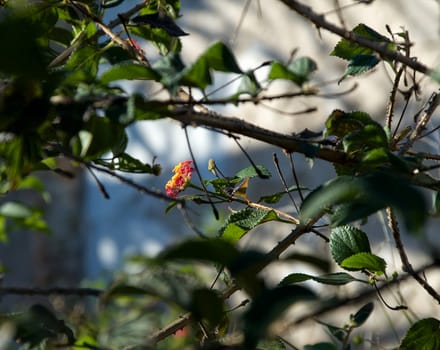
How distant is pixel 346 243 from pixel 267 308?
13.2 inches

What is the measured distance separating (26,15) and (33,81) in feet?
0.98

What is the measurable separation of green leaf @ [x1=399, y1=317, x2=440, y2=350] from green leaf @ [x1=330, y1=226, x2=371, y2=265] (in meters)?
0.09

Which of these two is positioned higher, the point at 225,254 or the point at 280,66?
the point at 280,66

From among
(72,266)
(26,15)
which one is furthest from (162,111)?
(72,266)

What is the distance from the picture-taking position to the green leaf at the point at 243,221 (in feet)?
2.50

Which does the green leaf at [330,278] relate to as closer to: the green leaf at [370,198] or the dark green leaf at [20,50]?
the green leaf at [370,198]

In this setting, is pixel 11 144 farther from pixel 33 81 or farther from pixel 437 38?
pixel 437 38

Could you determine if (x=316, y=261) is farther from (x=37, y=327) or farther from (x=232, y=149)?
(x=232, y=149)

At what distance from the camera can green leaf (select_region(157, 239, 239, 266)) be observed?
44cm

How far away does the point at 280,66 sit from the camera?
0.52 metres

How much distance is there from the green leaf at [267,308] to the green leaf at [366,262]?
276mm

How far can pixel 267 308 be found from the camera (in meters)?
0.44

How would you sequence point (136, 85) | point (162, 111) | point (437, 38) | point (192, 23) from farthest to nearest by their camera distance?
point (136, 85) < point (192, 23) < point (437, 38) < point (162, 111)

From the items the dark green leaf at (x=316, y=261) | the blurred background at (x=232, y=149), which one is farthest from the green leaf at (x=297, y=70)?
the blurred background at (x=232, y=149)
